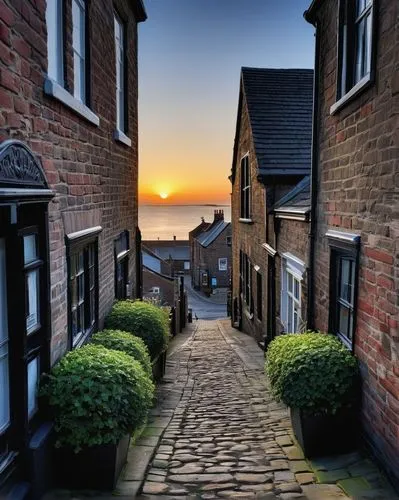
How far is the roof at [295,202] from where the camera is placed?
31.1 feet

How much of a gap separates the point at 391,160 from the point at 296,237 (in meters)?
4.84

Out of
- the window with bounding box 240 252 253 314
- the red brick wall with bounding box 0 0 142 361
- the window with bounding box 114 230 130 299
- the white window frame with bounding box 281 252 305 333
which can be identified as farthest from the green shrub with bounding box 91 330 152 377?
the window with bounding box 240 252 253 314

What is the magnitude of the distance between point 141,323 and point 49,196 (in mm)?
3757

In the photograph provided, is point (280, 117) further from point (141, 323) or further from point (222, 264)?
point (222, 264)

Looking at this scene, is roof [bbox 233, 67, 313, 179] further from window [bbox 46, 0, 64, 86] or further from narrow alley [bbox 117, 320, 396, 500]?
window [bbox 46, 0, 64, 86]

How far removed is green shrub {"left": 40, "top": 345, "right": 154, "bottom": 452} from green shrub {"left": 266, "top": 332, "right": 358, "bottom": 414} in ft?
5.91

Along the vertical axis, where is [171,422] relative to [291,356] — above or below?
below

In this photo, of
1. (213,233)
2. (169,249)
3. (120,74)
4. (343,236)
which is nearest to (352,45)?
(343,236)

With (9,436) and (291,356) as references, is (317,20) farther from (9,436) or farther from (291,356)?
(9,436)

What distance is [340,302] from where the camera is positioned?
6.92 meters

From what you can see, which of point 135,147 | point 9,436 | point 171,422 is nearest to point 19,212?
point 9,436

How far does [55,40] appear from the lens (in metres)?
5.33

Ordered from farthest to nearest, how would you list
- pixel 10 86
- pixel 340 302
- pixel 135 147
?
pixel 135 147 → pixel 340 302 → pixel 10 86

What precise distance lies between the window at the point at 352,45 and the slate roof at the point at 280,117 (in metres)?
5.69
